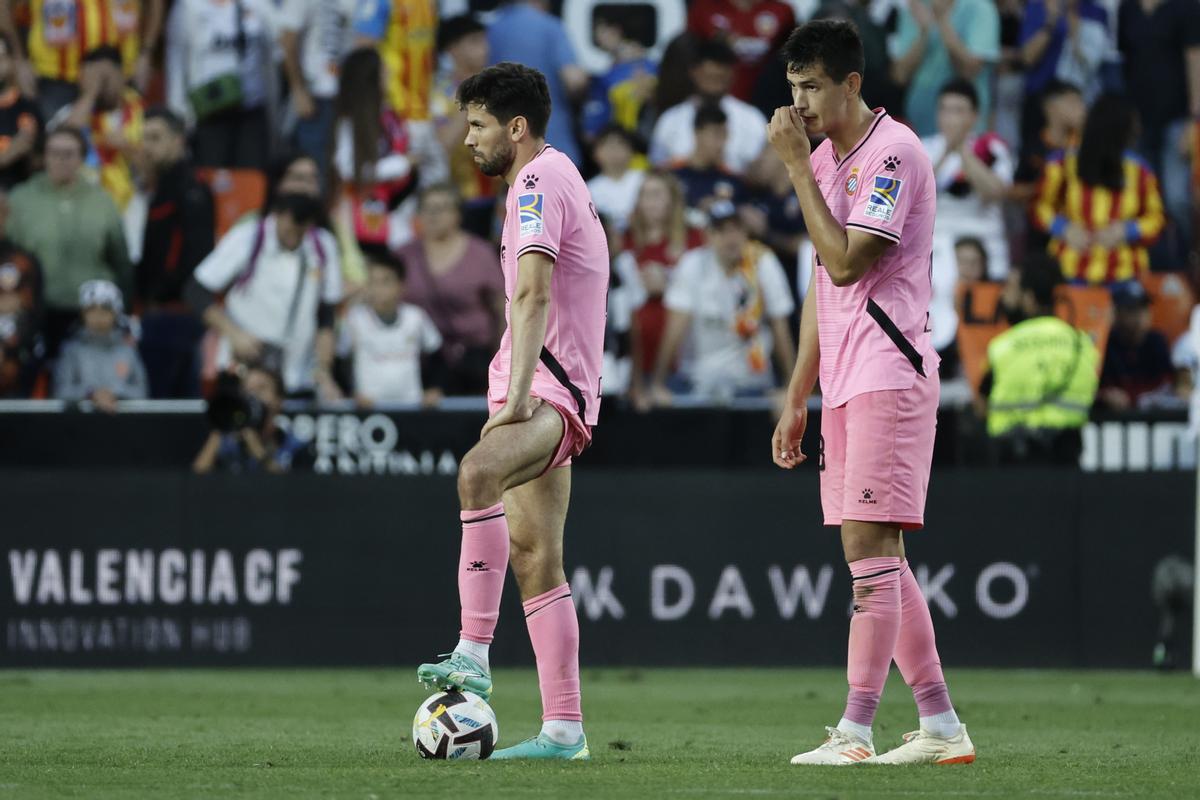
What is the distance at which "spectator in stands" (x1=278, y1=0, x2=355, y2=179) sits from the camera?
54.5 feet

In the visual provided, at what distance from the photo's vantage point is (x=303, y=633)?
14.0 meters

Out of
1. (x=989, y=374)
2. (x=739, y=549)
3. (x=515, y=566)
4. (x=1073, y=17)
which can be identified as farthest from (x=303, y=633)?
(x=1073, y=17)

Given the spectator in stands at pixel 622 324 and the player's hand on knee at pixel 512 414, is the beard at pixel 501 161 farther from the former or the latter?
the spectator in stands at pixel 622 324

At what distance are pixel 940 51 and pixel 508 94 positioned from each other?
10282mm

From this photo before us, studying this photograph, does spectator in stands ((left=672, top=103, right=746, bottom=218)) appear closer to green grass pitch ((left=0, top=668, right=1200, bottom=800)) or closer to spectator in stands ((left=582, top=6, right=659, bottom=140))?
spectator in stands ((left=582, top=6, right=659, bottom=140))

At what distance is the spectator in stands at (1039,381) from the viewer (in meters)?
13.6

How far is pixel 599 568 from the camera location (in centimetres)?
1395

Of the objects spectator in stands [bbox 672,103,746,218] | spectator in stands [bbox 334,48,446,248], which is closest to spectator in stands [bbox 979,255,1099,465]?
spectator in stands [bbox 672,103,746,218]

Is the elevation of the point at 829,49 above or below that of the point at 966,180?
above

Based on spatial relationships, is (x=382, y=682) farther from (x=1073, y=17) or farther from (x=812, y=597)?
(x=1073, y=17)

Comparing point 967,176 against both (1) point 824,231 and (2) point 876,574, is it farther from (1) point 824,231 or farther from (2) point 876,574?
(2) point 876,574

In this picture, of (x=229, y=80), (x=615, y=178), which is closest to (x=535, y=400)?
(x=615, y=178)

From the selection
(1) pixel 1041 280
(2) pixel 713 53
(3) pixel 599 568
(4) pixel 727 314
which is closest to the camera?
(1) pixel 1041 280

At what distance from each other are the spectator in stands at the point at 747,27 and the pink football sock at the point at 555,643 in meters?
10.3
